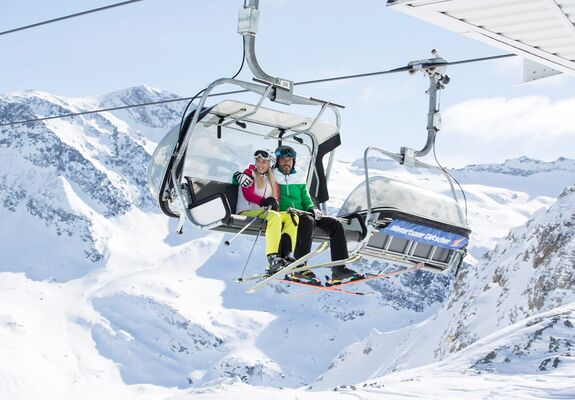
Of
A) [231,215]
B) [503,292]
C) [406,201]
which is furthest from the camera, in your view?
[503,292]

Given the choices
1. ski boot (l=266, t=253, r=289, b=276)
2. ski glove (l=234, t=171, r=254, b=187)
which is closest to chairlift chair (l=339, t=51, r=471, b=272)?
ski boot (l=266, t=253, r=289, b=276)

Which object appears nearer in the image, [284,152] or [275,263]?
[275,263]

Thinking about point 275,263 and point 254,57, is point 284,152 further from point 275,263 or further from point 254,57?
point 254,57

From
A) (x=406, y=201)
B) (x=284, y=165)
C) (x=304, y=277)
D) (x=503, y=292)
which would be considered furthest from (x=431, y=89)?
(x=503, y=292)

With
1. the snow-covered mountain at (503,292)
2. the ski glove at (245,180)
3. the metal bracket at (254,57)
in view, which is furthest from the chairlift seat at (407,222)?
the snow-covered mountain at (503,292)

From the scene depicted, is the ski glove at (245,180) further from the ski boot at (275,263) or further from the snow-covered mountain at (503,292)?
the snow-covered mountain at (503,292)

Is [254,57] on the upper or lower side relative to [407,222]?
upper

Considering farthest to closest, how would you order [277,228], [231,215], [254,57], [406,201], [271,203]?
[406,201] → [271,203] → [277,228] → [231,215] → [254,57]

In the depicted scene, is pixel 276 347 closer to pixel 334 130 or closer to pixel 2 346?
pixel 2 346

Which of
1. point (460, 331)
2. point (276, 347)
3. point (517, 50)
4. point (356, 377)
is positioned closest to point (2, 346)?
point (276, 347)

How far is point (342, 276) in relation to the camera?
9.65 m

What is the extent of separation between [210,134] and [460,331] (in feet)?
166

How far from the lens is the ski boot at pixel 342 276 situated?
962cm

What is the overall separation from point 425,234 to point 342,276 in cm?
108
